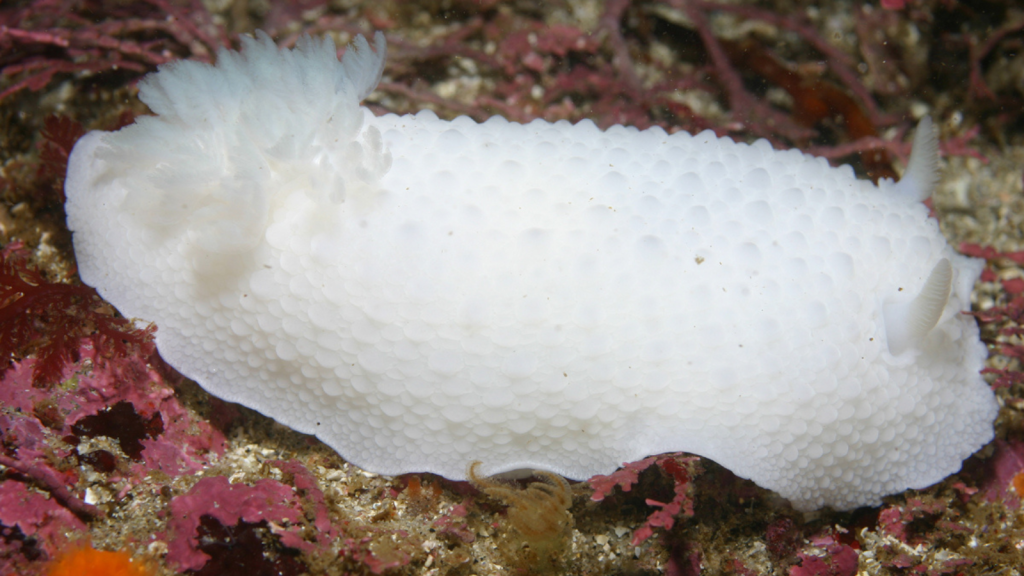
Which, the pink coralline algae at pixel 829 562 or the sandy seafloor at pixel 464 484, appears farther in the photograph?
the pink coralline algae at pixel 829 562

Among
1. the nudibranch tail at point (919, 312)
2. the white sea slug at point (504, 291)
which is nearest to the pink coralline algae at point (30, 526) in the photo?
the white sea slug at point (504, 291)

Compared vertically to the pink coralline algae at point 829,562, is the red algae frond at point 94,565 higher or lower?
lower

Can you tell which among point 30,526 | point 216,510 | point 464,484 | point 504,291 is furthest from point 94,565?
point 504,291

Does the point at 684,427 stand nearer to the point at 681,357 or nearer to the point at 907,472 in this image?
the point at 681,357

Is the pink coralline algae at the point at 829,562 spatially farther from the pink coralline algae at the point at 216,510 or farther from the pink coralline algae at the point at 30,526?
the pink coralline algae at the point at 30,526

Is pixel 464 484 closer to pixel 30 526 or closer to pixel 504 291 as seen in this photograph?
pixel 504 291

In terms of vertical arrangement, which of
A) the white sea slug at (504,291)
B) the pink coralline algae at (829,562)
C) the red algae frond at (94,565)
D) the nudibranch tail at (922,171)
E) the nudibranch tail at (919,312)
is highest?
the nudibranch tail at (922,171)

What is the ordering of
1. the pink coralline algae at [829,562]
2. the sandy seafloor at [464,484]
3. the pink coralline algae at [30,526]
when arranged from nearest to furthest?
the pink coralline algae at [30,526] → the sandy seafloor at [464,484] → the pink coralline algae at [829,562]

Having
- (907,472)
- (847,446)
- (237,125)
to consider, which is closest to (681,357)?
(847,446)
